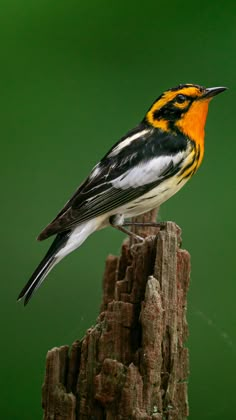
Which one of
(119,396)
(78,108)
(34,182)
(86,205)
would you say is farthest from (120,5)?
(119,396)

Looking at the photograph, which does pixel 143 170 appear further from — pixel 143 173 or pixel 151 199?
pixel 151 199

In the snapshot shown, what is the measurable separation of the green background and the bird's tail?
3.16 ft

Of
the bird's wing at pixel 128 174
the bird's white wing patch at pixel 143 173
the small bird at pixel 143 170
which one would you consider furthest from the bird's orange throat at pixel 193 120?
the bird's white wing patch at pixel 143 173

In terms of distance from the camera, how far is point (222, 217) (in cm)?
552

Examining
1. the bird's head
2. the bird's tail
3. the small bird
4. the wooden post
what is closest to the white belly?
the small bird

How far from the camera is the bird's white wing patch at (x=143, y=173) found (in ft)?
14.3

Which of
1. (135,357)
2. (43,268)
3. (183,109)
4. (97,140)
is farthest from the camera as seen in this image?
(97,140)

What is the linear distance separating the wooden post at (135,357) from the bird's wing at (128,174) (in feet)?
2.45

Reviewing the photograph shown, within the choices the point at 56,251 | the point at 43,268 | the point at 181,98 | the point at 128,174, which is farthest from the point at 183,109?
the point at 43,268

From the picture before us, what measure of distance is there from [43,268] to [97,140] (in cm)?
183

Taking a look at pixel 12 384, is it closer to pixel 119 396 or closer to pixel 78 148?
pixel 78 148

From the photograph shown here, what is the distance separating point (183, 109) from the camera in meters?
4.51

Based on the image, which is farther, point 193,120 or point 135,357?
point 193,120

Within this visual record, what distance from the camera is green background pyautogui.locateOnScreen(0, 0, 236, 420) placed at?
537 centimetres
